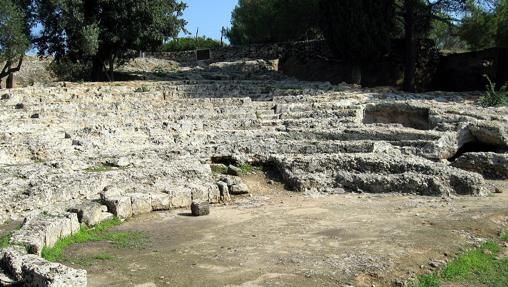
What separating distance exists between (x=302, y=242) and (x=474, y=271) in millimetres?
2301

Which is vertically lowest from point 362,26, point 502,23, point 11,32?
point 11,32

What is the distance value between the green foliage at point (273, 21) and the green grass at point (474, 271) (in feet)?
82.9

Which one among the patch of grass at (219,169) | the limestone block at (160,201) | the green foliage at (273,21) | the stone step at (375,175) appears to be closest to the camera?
the limestone block at (160,201)

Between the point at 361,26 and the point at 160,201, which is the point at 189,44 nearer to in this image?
the point at 361,26

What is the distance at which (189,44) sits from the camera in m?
46.6

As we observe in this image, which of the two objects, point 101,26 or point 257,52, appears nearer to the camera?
point 101,26

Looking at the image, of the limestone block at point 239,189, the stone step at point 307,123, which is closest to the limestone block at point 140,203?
the limestone block at point 239,189

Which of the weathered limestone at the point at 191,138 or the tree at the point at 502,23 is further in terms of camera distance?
the tree at the point at 502,23

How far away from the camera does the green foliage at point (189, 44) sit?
45822 mm

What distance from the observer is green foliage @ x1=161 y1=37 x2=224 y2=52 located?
1804 inches

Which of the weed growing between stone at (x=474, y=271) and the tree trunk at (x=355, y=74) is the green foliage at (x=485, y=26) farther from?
the weed growing between stone at (x=474, y=271)

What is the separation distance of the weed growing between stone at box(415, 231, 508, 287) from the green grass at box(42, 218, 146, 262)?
4.02m

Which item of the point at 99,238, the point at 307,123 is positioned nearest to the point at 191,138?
the point at 307,123

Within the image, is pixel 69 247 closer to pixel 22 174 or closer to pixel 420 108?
pixel 22 174
